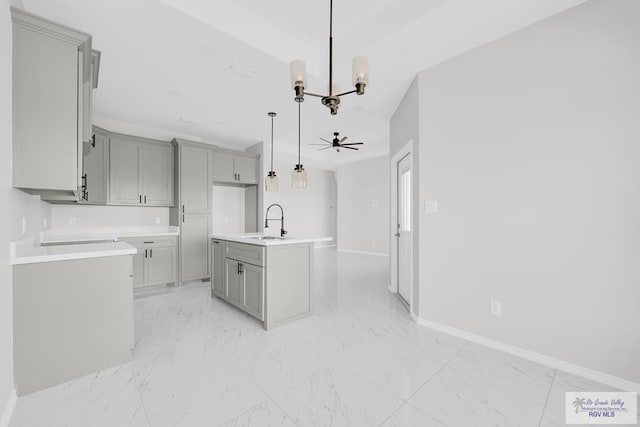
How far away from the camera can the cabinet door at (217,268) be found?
3486 millimetres

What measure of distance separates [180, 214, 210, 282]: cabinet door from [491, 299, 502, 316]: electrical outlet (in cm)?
424

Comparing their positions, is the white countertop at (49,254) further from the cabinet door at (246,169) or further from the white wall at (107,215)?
the cabinet door at (246,169)

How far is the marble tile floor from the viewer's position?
154cm

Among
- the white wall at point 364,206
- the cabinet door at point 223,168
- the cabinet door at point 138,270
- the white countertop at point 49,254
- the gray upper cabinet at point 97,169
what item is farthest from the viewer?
the white wall at point 364,206

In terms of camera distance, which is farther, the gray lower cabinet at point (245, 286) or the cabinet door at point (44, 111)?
the gray lower cabinet at point (245, 286)

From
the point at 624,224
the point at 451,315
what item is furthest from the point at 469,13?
the point at 451,315

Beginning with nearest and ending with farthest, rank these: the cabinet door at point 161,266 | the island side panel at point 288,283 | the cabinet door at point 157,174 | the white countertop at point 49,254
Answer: the white countertop at point 49,254 → the island side panel at point 288,283 → the cabinet door at point 161,266 → the cabinet door at point 157,174

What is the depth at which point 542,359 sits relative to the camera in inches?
83.1

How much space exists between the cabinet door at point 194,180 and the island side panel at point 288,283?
2.59 meters

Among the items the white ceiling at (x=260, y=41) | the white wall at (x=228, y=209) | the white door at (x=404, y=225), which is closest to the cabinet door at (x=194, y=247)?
the white wall at (x=228, y=209)

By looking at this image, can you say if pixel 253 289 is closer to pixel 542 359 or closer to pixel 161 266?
pixel 161 266

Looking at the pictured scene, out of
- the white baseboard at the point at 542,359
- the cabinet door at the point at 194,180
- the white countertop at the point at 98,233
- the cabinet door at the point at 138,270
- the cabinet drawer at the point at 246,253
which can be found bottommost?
the white baseboard at the point at 542,359

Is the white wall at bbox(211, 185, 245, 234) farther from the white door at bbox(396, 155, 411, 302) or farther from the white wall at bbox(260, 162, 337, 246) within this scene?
the white door at bbox(396, 155, 411, 302)

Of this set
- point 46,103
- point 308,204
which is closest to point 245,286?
point 46,103
